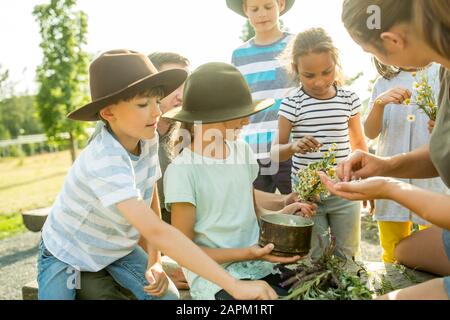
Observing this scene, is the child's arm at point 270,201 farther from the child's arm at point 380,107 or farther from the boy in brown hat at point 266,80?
the child's arm at point 380,107

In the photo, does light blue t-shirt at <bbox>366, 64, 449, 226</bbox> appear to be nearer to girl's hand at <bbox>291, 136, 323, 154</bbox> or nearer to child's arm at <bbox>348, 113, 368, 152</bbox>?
child's arm at <bbox>348, 113, 368, 152</bbox>

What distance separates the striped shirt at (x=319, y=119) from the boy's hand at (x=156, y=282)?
130 centimetres

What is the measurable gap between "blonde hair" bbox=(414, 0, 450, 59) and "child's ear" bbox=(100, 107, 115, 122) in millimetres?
1459

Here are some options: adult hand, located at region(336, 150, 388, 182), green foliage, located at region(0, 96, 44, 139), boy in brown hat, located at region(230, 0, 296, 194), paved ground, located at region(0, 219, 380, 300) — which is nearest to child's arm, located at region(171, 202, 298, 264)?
adult hand, located at region(336, 150, 388, 182)

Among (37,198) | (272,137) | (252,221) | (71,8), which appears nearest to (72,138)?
(37,198)

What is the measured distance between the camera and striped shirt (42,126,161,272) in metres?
2.28

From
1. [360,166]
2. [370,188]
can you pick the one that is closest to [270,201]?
[360,166]

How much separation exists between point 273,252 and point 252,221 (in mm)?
415

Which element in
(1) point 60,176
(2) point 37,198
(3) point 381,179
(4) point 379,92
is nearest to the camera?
(3) point 381,179

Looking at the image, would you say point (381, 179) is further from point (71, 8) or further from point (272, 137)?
point (71, 8)

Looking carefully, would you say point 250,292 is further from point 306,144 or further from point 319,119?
point 319,119

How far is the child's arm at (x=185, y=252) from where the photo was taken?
6.14ft

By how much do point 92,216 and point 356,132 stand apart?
2.05 m
